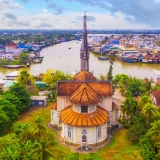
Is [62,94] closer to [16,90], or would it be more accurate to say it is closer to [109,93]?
[109,93]

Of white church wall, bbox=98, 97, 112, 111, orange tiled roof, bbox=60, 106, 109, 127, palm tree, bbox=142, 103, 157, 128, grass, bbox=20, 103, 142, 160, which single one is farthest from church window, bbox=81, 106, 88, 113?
palm tree, bbox=142, 103, 157, 128

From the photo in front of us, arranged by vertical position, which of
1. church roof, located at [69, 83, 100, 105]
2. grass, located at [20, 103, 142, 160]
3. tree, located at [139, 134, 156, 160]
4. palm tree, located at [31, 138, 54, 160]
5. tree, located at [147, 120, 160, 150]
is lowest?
grass, located at [20, 103, 142, 160]

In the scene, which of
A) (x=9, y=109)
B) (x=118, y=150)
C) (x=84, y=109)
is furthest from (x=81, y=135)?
(x=9, y=109)

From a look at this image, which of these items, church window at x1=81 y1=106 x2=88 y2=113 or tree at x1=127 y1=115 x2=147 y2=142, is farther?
church window at x1=81 y1=106 x2=88 y2=113

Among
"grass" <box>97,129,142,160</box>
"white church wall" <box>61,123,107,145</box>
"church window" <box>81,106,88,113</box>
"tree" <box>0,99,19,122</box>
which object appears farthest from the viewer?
"tree" <box>0,99,19,122</box>

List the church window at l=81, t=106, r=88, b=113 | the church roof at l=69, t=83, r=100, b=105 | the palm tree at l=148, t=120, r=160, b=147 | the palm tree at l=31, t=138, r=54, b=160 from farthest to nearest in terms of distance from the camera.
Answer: the church window at l=81, t=106, r=88, b=113, the church roof at l=69, t=83, r=100, b=105, the palm tree at l=148, t=120, r=160, b=147, the palm tree at l=31, t=138, r=54, b=160

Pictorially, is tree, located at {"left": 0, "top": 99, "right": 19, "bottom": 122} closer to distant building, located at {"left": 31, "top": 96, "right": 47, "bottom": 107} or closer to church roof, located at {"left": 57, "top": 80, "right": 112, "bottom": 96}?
church roof, located at {"left": 57, "top": 80, "right": 112, "bottom": 96}

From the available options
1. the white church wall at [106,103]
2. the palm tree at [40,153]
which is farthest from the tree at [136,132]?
the palm tree at [40,153]

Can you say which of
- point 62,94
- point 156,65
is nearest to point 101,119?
point 62,94

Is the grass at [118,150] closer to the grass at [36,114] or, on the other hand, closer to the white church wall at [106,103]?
the grass at [36,114]
